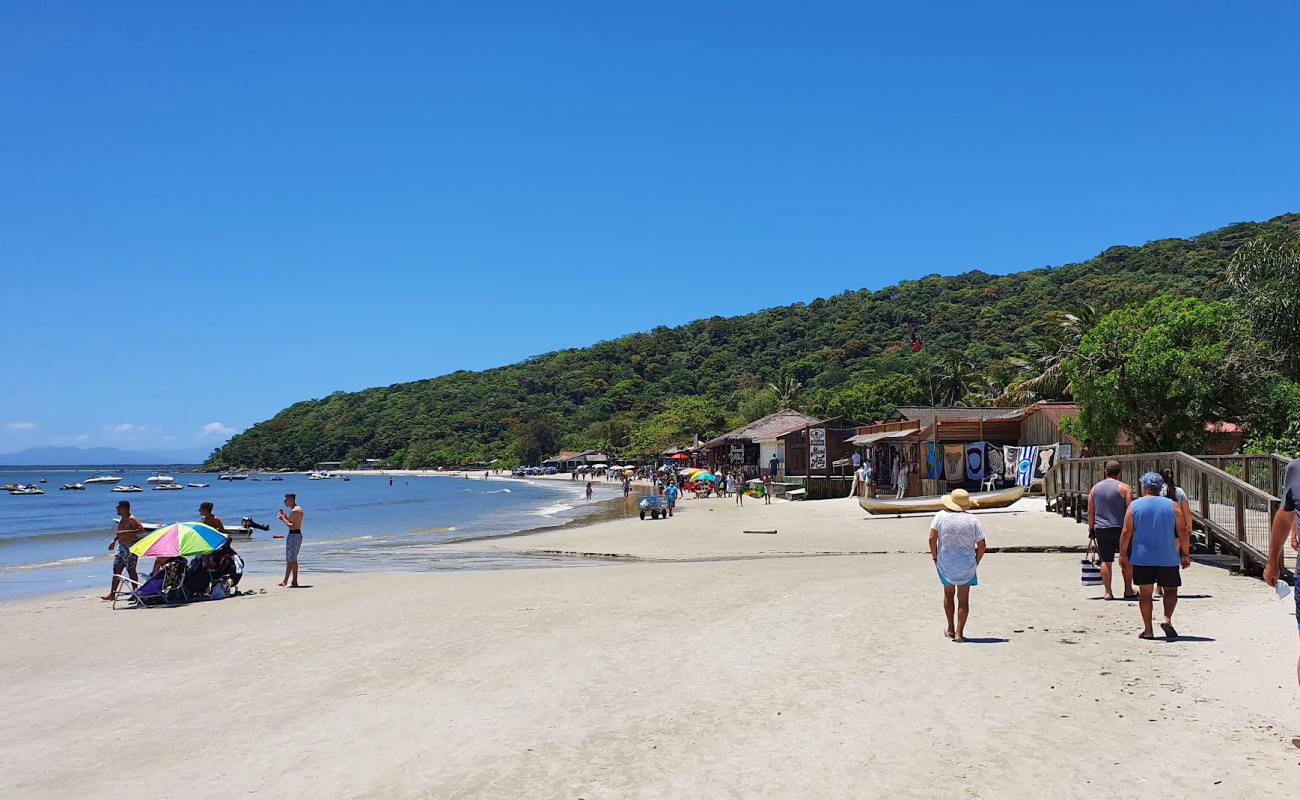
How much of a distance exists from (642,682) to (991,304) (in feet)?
368

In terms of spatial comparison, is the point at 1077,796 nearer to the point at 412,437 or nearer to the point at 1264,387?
the point at 1264,387

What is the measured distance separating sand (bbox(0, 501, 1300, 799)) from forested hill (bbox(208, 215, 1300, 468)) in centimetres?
4236

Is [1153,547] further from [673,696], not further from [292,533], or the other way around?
[292,533]

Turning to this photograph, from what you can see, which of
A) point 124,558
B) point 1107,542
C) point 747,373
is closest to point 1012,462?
point 1107,542

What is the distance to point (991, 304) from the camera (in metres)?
110

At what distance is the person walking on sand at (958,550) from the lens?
8.09m

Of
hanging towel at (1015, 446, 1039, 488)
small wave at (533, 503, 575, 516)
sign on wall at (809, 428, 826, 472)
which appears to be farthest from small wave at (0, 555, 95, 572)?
hanging towel at (1015, 446, 1039, 488)

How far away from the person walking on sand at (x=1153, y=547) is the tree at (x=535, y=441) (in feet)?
421

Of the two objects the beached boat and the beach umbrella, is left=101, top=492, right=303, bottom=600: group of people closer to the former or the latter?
the beach umbrella

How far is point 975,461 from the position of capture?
3114 cm

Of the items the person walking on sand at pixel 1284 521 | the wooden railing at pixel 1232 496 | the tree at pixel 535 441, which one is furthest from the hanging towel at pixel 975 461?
the tree at pixel 535 441

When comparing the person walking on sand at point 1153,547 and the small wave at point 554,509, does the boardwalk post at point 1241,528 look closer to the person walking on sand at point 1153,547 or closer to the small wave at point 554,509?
the person walking on sand at point 1153,547

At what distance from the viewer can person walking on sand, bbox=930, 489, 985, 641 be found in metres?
8.09

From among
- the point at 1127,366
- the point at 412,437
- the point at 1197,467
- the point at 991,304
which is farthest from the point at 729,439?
the point at 412,437
